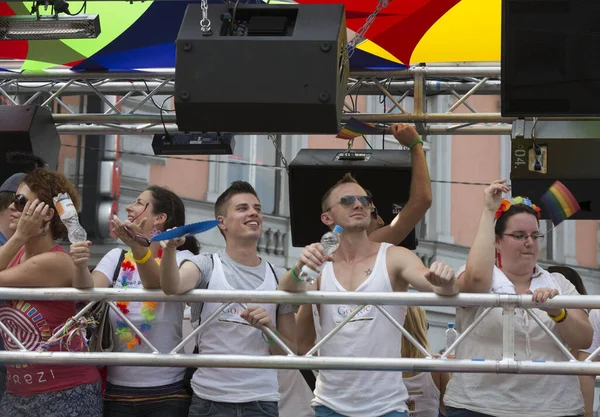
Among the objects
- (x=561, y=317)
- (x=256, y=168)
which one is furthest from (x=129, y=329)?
(x=256, y=168)

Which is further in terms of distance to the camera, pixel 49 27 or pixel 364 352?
pixel 49 27

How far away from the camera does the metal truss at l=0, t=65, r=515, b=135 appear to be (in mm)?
7266

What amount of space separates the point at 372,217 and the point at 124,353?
1760mm

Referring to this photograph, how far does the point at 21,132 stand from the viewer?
23.7 ft

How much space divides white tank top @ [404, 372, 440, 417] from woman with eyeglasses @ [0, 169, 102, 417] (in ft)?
5.69

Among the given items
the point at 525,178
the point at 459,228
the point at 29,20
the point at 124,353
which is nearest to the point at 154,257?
the point at 124,353

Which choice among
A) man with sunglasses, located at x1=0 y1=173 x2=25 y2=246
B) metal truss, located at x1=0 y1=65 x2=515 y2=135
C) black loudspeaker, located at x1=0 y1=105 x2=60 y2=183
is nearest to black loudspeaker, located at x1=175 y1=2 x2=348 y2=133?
man with sunglasses, located at x1=0 y1=173 x2=25 y2=246

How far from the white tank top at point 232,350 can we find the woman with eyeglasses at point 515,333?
876mm

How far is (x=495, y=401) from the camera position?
5078 mm

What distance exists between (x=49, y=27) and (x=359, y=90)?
2408 millimetres

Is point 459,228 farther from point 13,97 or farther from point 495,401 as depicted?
point 495,401

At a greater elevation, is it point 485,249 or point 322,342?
point 485,249

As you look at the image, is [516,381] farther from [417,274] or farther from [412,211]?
[412,211]

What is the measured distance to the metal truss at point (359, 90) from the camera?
23.8ft
